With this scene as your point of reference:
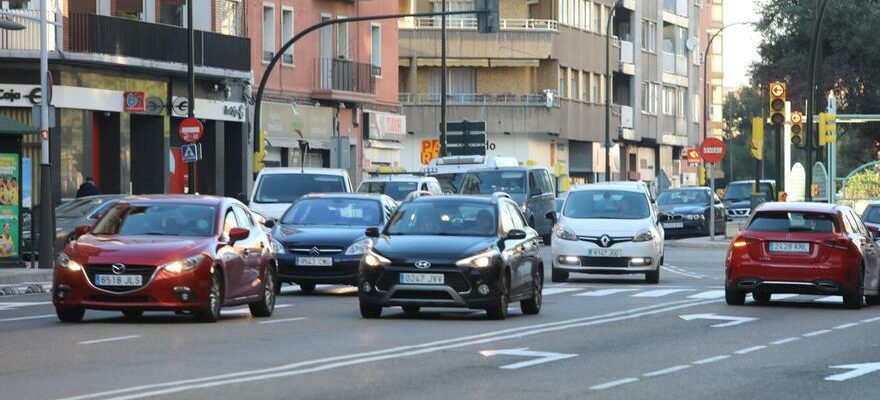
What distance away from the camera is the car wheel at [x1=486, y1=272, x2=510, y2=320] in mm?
23875

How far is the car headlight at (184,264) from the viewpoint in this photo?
22344 millimetres

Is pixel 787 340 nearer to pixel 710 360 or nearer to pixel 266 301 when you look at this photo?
pixel 710 360

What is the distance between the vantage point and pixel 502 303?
2400cm

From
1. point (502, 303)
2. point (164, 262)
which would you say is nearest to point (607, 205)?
point (502, 303)

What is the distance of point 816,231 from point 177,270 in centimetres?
973

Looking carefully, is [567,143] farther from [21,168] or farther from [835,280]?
[835,280]

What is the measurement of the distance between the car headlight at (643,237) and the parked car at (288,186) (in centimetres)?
649

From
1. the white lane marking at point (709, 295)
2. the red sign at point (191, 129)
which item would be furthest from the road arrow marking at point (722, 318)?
the red sign at point (191, 129)

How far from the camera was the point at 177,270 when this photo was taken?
22.4 meters

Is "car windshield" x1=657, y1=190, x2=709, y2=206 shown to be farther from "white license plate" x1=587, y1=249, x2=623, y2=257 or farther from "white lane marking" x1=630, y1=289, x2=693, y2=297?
"white lane marking" x1=630, y1=289, x2=693, y2=297

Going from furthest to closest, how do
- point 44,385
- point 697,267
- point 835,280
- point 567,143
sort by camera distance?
point 567,143, point 697,267, point 835,280, point 44,385

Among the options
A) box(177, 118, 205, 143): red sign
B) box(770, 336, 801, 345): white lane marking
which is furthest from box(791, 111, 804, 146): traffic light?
box(770, 336, 801, 345): white lane marking

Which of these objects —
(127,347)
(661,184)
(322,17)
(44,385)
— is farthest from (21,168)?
(661,184)

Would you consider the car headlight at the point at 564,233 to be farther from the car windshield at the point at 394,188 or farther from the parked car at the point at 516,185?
the parked car at the point at 516,185
